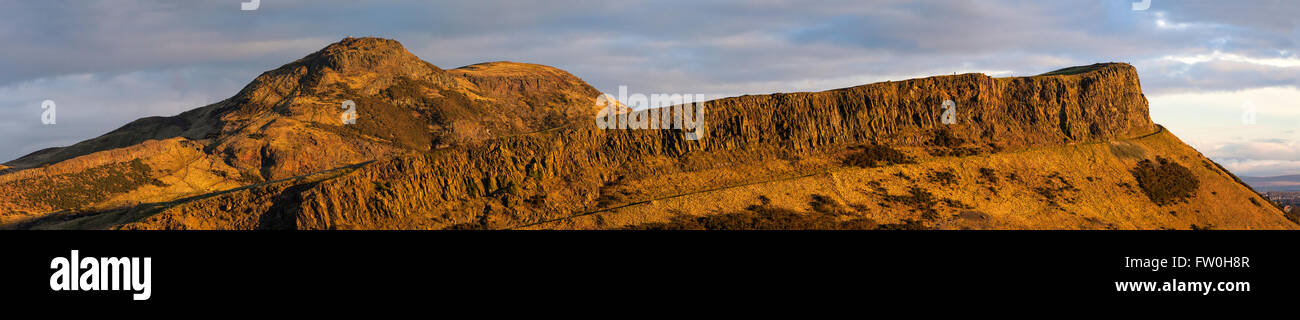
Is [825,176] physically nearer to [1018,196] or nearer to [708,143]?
[708,143]

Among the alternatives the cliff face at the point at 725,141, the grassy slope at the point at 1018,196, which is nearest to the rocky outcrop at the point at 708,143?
the cliff face at the point at 725,141

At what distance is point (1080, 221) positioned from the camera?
103 metres

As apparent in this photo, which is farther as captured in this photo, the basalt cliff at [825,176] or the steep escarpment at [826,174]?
the steep escarpment at [826,174]
